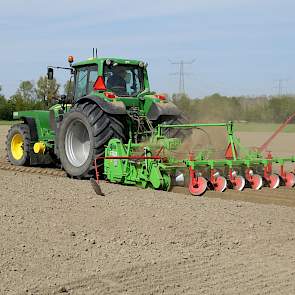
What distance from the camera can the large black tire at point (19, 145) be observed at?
37.8ft

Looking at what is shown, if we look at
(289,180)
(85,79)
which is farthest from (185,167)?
(85,79)

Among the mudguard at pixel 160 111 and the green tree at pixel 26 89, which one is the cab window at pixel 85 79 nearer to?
the mudguard at pixel 160 111

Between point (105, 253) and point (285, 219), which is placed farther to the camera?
point (285, 219)

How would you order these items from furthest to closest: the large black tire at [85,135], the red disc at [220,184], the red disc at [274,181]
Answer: the large black tire at [85,135], the red disc at [274,181], the red disc at [220,184]

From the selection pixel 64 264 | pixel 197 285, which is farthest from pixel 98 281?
pixel 197 285

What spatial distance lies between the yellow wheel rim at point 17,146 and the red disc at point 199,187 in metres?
5.49

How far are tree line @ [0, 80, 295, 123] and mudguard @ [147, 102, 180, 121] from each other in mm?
1099

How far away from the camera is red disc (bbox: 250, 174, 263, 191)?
814 cm

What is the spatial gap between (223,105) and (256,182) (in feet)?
23.1

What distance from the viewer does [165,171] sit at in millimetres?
8039

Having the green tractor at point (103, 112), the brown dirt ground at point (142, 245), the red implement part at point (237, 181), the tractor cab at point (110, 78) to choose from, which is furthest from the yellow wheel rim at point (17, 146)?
the red implement part at point (237, 181)

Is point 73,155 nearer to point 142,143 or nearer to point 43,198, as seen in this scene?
point 142,143

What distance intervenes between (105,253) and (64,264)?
43 cm

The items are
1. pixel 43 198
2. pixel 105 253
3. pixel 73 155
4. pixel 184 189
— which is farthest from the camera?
pixel 73 155
